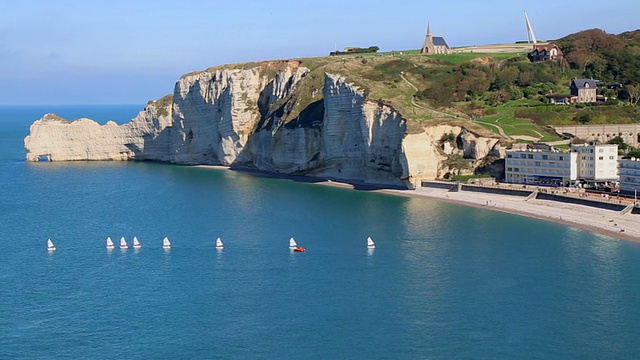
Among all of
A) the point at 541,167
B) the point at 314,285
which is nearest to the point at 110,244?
the point at 314,285

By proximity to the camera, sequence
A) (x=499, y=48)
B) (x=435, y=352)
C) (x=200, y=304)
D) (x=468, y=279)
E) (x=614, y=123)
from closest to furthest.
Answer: (x=435, y=352) → (x=200, y=304) → (x=468, y=279) → (x=614, y=123) → (x=499, y=48)

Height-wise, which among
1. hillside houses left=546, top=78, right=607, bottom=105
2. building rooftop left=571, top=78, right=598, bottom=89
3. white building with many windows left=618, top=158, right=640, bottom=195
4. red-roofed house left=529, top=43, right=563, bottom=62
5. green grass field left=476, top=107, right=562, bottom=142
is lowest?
white building with many windows left=618, top=158, right=640, bottom=195

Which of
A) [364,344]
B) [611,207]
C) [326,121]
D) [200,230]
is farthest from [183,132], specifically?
[364,344]

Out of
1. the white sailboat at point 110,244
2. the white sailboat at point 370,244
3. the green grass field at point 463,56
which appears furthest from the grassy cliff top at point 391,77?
the white sailboat at point 110,244

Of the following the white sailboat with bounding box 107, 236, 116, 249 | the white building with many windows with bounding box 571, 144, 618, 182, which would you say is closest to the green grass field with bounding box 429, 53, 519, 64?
the white building with many windows with bounding box 571, 144, 618, 182

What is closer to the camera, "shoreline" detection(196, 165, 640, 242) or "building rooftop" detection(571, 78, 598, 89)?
"shoreline" detection(196, 165, 640, 242)

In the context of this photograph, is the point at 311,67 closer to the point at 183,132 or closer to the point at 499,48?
the point at 183,132

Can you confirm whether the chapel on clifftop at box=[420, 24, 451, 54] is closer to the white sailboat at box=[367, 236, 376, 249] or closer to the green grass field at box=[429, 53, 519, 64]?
the green grass field at box=[429, 53, 519, 64]
